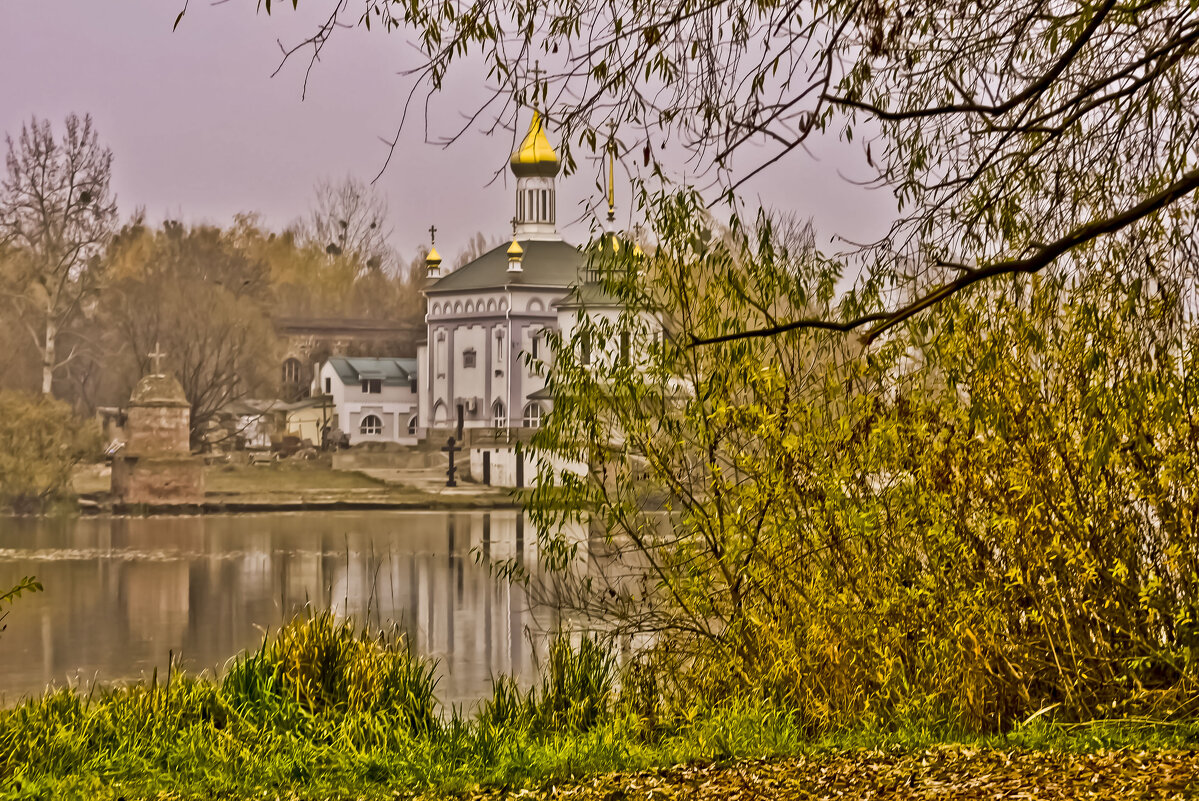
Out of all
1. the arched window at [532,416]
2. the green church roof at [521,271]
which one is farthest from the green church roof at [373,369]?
the arched window at [532,416]

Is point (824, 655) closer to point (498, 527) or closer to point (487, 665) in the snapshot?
point (487, 665)

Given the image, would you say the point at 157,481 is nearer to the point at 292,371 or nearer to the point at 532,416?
the point at 292,371

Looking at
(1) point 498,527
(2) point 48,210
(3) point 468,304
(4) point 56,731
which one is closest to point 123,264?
(2) point 48,210

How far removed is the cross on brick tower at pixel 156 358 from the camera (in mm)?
28625

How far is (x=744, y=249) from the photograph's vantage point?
5.63 metres

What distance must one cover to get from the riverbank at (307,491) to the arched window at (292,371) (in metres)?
2.16

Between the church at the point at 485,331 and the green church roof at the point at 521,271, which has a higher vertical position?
the green church roof at the point at 521,271

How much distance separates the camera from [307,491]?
28.0 metres

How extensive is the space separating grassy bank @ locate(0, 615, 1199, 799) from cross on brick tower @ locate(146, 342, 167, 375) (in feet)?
77.9

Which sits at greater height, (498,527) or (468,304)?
(468,304)

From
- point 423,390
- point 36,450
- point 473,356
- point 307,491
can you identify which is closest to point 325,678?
point 307,491

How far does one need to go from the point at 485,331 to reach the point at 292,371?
440cm

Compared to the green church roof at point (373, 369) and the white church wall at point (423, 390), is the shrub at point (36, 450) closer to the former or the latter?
the green church roof at point (373, 369)

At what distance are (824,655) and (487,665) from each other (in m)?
11.4
